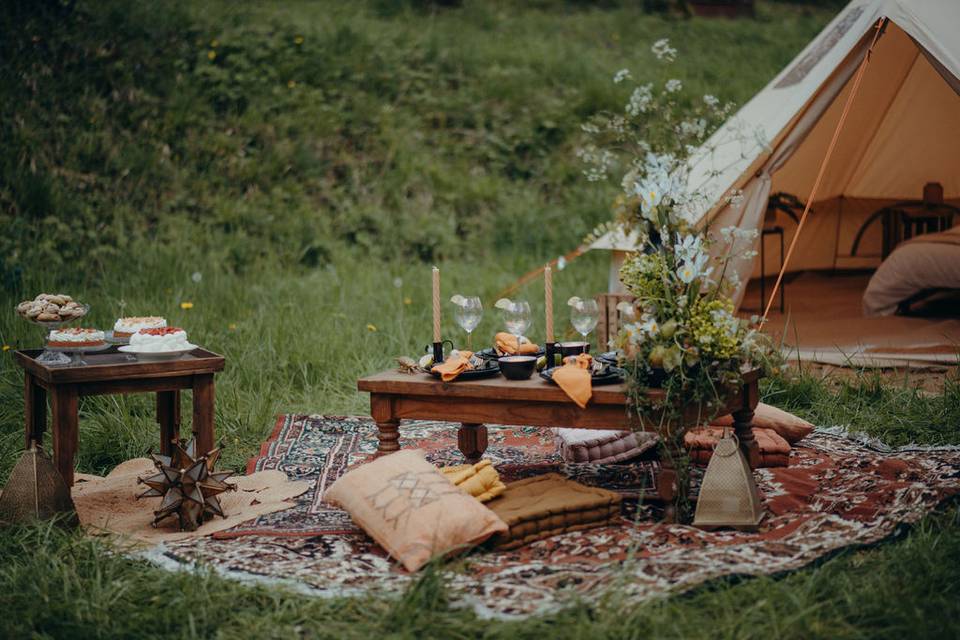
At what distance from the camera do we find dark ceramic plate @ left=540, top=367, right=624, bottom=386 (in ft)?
11.3

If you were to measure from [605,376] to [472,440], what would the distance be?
825 mm

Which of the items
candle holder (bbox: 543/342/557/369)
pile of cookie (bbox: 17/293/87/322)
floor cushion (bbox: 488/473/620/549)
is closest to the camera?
floor cushion (bbox: 488/473/620/549)

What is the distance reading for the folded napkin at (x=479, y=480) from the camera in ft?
11.2

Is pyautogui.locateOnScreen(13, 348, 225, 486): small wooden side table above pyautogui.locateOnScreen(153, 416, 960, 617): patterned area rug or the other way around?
above

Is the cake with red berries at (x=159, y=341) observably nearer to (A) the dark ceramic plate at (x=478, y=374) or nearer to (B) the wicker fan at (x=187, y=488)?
(B) the wicker fan at (x=187, y=488)

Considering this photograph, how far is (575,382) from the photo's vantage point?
3.36 metres

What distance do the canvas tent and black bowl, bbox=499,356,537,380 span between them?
141 centimetres

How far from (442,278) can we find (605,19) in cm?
542

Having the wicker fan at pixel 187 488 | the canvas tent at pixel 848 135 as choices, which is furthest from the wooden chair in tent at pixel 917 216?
the wicker fan at pixel 187 488

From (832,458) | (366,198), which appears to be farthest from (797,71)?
(366,198)

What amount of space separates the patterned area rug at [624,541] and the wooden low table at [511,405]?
0.27 meters

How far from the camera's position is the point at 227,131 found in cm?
824

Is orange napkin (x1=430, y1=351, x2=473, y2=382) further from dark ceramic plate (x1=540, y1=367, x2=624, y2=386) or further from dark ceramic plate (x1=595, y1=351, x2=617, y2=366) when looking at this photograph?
dark ceramic plate (x1=595, y1=351, x2=617, y2=366)

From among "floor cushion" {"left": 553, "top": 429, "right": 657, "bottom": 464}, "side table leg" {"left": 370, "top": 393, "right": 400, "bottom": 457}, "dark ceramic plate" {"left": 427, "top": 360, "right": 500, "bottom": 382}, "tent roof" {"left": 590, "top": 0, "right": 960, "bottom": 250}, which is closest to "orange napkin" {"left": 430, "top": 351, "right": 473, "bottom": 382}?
"dark ceramic plate" {"left": 427, "top": 360, "right": 500, "bottom": 382}
